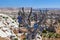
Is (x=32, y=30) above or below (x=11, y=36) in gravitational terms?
above

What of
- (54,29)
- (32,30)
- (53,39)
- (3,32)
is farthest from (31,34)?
(54,29)

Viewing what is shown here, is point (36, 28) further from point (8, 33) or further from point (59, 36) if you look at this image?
point (59, 36)

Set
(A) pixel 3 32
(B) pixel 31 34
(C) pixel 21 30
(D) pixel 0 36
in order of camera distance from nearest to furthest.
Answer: (B) pixel 31 34 < (D) pixel 0 36 < (A) pixel 3 32 < (C) pixel 21 30

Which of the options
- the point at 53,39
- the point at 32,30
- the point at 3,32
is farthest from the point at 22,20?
the point at 53,39

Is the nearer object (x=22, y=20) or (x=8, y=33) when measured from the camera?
(x=22, y=20)

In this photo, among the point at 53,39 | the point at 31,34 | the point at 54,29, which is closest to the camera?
the point at 31,34

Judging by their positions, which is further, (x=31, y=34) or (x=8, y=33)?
(x=8, y=33)

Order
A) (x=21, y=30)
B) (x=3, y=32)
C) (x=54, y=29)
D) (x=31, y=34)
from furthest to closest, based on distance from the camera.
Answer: (x=54, y=29) → (x=21, y=30) → (x=3, y=32) → (x=31, y=34)

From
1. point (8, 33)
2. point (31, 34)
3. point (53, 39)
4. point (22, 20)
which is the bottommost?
point (53, 39)

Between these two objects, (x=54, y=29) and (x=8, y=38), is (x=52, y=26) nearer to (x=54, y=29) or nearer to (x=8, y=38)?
(x=54, y=29)
